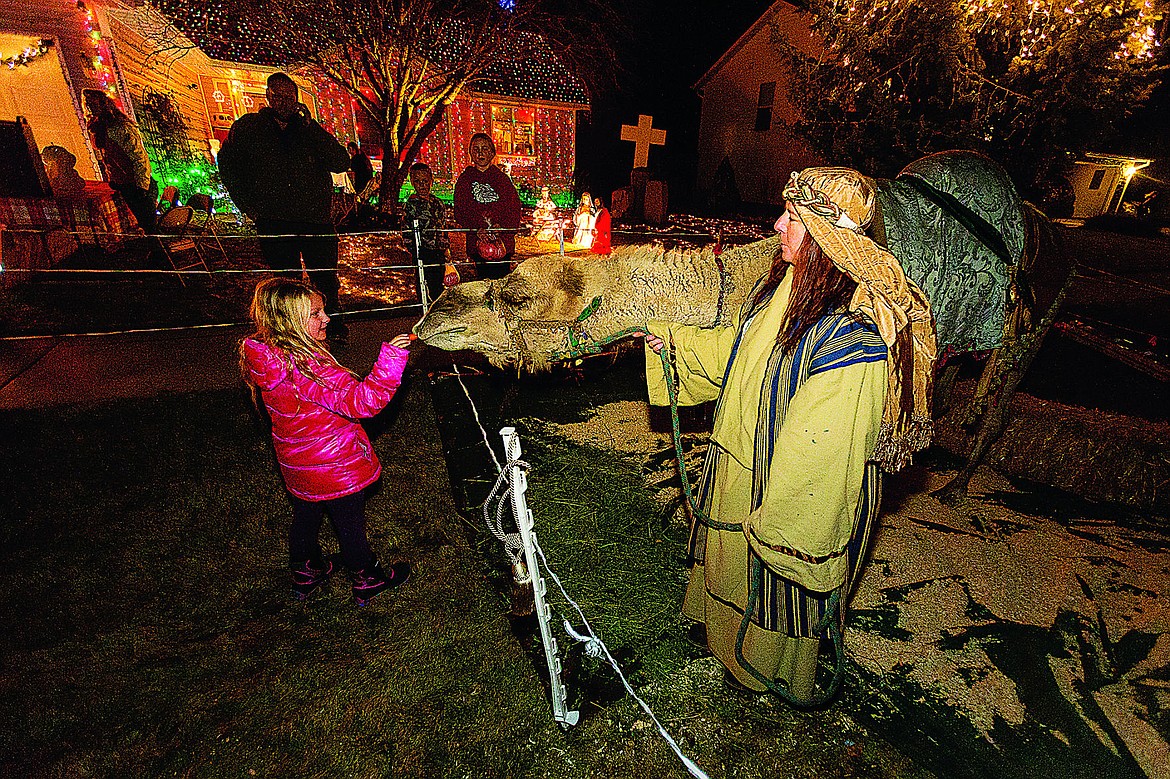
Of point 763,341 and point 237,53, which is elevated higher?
point 237,53

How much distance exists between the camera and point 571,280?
8.54ft

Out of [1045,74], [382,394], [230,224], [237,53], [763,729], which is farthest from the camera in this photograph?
[237,53]

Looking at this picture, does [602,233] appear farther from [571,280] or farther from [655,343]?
[655,343]

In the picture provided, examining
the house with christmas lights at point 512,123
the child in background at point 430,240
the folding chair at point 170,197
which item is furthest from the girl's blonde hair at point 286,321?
the house with christmas lights at point 512,123

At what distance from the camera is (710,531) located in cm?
237

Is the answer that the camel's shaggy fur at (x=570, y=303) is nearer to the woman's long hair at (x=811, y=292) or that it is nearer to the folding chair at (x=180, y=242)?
the woman's long hair at (x=811, y=292)

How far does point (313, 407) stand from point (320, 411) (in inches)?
1.6

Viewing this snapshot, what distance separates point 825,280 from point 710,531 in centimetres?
122

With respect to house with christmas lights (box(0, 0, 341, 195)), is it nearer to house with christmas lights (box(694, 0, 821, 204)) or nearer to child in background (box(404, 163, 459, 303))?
child in background (box(404, 163, 459, 303))

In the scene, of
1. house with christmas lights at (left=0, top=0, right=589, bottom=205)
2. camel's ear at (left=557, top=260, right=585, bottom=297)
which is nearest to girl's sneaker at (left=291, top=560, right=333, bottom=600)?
camel's ear at (left=557, top=260, right=585, bottom=297)

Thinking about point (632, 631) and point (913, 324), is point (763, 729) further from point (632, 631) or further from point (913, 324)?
point (913, 324)

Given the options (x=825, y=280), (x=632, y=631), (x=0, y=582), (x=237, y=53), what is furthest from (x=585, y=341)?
(x=237, y=53)

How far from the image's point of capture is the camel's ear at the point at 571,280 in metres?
2.59

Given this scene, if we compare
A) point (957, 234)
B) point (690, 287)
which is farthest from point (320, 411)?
point (957, 234)
